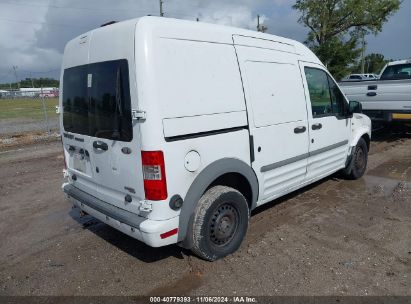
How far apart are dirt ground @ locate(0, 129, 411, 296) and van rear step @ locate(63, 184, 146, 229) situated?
579mm

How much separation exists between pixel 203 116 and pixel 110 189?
3.99 ft

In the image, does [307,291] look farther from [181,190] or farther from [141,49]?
[141,49]

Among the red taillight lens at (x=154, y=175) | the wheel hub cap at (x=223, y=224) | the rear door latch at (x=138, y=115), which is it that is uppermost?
the rear door latch at (x=138, y=115)

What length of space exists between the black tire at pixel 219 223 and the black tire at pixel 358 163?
119 inches

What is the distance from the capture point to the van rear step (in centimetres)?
320

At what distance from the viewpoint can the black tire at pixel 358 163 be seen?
6004 millimetres

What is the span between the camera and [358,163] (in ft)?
20.4

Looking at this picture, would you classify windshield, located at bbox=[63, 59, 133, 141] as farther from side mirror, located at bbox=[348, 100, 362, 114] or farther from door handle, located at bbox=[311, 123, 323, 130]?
side mirror, located at bbox=[348, 100, 362, 114]

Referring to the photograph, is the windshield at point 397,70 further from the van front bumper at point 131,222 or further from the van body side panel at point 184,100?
the van front bumper at point 131,222

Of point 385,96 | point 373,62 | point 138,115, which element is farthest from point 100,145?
point 373,62

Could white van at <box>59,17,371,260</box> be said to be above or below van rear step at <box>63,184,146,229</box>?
above

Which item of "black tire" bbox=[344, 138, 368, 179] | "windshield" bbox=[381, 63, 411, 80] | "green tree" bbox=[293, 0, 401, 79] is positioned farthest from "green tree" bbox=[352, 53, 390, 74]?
"black tire" bbox=[344, 138, 368, 179]

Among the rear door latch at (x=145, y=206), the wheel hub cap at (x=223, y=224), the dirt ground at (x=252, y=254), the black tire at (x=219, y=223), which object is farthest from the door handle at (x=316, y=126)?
the rear door latch at (x=145, y=206)

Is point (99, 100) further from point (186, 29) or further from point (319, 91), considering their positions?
point (319, 91)
